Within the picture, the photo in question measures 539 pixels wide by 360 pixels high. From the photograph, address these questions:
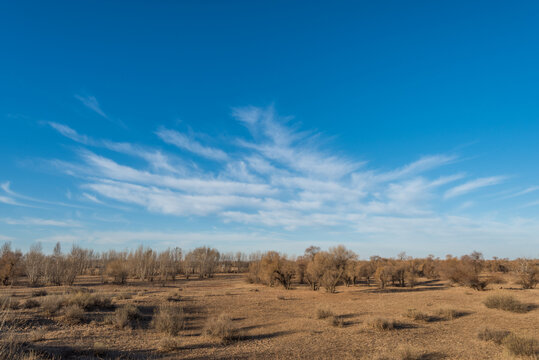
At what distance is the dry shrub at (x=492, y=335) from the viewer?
38.7 feet

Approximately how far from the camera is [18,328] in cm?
1226

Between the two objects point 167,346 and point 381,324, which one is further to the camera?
point 381,324

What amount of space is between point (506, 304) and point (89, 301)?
27.7 meters

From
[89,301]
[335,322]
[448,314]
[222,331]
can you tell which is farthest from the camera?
[89,301]

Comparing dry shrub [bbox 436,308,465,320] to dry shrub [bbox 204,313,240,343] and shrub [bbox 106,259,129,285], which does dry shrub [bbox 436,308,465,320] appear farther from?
shrub [bbox 106,259,129,285]

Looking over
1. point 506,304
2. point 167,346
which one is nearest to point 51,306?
point 167,346

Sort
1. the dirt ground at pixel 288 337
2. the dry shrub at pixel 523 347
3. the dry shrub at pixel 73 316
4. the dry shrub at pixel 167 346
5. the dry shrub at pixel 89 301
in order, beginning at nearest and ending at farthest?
the dry shrub at pixel 523 347 → the dirt ground at pixel 288 337 → the dry shrub at pixel 167 346 → the dry shrub at pixel 73 316 → the dry shrub at pixel 89 301

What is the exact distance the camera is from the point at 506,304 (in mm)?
18578

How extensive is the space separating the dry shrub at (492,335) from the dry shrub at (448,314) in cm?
448

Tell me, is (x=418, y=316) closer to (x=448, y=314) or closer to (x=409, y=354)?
(x=448, y=314)

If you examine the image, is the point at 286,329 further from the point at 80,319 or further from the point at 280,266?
the point at 280,266

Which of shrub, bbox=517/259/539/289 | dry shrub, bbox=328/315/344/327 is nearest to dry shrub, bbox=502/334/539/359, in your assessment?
dry shrub, bbox=328/315/344/327

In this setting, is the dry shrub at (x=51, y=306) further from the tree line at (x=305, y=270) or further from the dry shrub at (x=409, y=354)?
the tree line at (x=305, y=270)

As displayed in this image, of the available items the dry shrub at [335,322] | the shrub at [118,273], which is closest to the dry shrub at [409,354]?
the dry shrub at [335,322]
